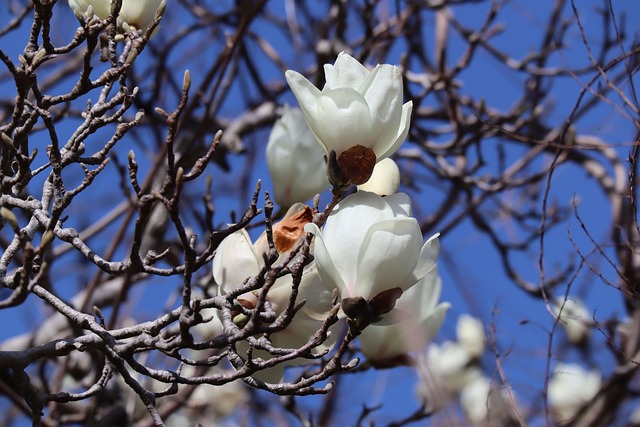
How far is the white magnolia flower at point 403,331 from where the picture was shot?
3.77 feet

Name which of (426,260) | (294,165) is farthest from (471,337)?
(426,260)

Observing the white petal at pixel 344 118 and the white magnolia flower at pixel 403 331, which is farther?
the white magnolia flower at pixel 403 331

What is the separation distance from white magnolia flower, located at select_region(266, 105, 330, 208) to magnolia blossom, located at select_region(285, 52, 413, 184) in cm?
36

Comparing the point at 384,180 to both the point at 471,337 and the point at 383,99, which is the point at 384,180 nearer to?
the point at 383,99

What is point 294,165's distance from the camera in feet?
4.20

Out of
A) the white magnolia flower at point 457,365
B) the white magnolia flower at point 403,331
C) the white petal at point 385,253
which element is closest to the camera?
the white petal at point 385,253

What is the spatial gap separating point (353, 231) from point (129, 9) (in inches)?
16.5

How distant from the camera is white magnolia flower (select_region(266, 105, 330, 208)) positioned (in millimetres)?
1266

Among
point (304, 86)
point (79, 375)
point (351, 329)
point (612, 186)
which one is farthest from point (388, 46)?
point (351, 329)

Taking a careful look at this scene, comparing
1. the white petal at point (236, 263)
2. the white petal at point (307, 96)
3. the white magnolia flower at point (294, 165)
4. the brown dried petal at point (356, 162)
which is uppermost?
the white magnolia flower at point (294, 165)

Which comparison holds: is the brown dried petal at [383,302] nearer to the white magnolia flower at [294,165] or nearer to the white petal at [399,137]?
the white petal at [399,137]

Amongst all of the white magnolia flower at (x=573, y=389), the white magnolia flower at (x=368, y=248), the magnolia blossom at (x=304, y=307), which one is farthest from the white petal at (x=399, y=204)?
the white magnolia flower at (x=573, y=389)

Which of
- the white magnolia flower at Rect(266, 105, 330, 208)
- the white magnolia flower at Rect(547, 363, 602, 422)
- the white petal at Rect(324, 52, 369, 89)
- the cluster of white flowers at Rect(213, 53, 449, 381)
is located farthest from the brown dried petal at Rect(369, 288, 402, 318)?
the white magnolia flower at Rect(547, 363, 602, 422)

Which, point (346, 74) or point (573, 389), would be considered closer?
point (346, 74)
